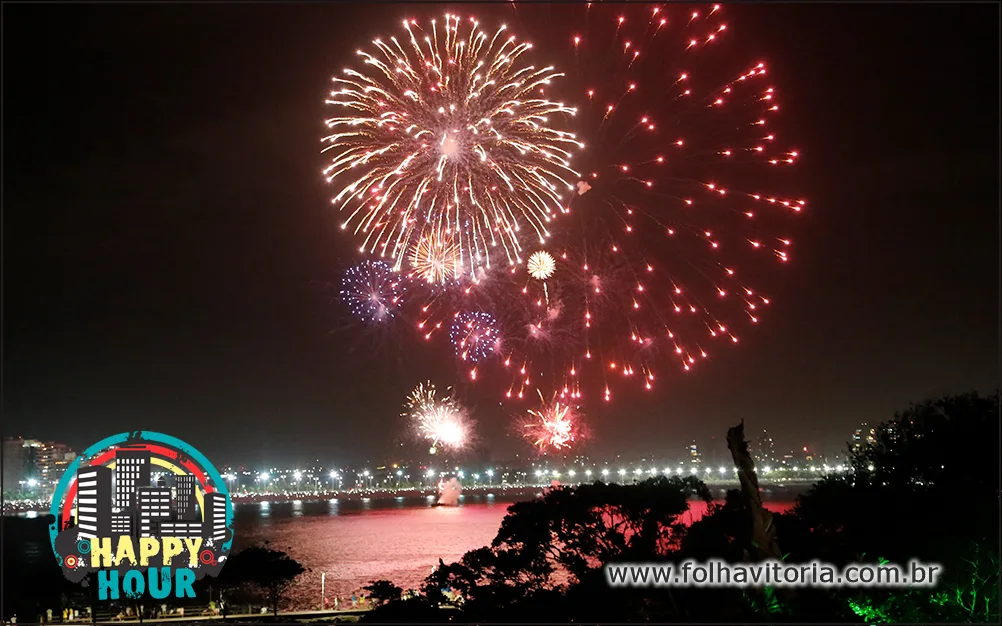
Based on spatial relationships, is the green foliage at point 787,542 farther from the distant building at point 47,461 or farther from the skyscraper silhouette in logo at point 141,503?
the distant building at point 47,461

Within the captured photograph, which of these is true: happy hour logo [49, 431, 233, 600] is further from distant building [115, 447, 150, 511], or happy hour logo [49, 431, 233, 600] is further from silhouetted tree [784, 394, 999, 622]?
silhouetted tree [784, 394, 999, 622]

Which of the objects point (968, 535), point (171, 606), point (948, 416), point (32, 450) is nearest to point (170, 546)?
point (968, 535)

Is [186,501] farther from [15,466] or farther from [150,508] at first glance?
[15,466]

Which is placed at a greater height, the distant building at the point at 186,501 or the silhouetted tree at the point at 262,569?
the distant building at the point at 186,501

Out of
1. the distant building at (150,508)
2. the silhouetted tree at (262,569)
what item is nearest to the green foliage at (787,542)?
the distant building at (150,508)

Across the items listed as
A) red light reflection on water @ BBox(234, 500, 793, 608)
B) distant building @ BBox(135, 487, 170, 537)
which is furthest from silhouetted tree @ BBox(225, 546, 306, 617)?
distant building @ BBox(135, 487, 170, 537)

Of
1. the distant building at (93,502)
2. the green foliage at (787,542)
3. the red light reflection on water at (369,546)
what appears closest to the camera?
the green foliage at (787,542)
